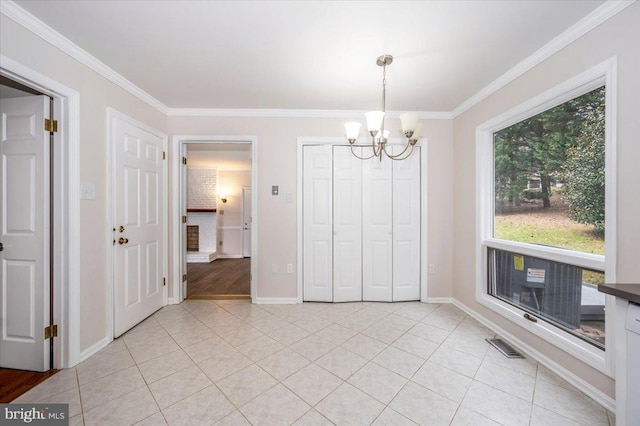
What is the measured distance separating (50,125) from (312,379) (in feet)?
8.80

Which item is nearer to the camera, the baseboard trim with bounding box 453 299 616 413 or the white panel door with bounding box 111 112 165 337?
the baseboard trim with bounding box 453 299 616 413

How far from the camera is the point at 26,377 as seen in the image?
1783 millimetres

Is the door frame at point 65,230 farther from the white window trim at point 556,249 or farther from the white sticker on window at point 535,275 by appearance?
the white sticker on window at point 535,275

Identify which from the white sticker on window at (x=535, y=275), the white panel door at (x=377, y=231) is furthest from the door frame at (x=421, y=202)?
the white sticker on window at (x=535, y=275)

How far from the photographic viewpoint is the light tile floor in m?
1.45

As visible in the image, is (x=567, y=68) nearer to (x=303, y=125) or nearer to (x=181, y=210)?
(x=303, y=125)

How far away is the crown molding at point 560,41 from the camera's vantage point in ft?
4.86

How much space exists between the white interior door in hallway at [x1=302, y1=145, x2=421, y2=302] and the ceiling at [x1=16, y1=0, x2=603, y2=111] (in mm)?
862

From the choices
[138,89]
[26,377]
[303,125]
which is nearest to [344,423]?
[26,377]

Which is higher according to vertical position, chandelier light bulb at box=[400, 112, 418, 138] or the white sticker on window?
chandelier light bulb at box=[400, 112, 418, 138]

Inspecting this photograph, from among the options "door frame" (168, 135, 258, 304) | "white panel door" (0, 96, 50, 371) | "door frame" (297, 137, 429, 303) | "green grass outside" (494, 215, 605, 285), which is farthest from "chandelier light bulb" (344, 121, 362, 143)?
"white panel door" (0, 96, 50, 371)

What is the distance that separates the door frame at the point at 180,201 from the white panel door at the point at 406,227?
5.86 feet

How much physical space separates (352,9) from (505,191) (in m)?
2.23
